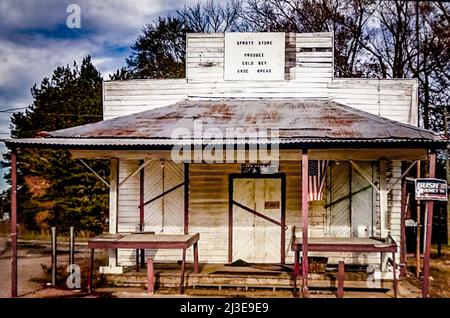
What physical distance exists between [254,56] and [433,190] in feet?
16.0

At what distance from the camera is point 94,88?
18.0m

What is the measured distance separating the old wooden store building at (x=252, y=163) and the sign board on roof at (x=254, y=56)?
0.07 feet

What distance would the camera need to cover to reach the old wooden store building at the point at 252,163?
791 centimetres

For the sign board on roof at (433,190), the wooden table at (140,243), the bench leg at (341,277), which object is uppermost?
the sign board on roof at (433,190)

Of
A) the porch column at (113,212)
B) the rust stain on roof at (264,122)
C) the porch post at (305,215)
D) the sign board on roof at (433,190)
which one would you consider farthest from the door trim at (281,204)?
the sign board on roof at (433,190)

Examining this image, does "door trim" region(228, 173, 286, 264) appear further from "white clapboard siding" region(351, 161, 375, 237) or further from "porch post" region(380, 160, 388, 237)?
"porch post" region(380, 160, 388, 237)

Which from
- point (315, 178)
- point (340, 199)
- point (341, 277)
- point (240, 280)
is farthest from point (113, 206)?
point (340, 199)

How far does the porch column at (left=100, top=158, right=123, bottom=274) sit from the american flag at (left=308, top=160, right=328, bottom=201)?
338 centimetres

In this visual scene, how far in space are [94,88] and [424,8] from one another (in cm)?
1428

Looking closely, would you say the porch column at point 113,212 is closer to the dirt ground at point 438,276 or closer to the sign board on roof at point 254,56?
the sign board on roof at point 254,56
